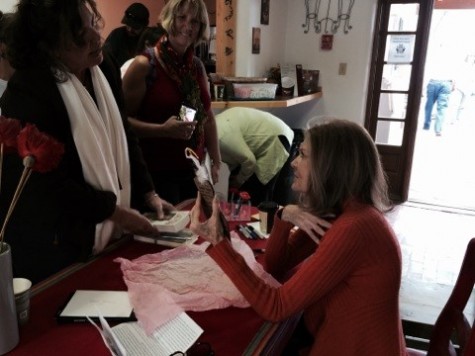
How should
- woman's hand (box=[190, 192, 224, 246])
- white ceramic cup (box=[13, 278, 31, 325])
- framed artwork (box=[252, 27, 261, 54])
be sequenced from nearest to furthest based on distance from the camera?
white ceramic cup (box=[13, 278, 31, 325]) < woman's hand (box=[190, 192, 224, 246]) < framed artwork (box=[252, 27, 261, 54])

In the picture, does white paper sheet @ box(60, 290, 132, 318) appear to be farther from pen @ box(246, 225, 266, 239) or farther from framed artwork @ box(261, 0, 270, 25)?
framed artwork @ box(261, 0, 270, 25)

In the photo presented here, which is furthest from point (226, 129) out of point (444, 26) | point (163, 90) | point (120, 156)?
point (444, 26)

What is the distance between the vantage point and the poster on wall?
4043 millimetres

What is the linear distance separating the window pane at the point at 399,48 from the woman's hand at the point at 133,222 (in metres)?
3.47

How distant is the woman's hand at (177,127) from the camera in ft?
5.79

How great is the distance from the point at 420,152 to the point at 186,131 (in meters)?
5.56

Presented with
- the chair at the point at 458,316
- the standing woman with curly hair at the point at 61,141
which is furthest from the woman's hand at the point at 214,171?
the chair at the point at 458,316

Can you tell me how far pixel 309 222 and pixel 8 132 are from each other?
30.2 inches

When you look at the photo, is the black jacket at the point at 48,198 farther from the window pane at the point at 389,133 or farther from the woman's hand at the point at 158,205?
the window pane at the point at 389,133

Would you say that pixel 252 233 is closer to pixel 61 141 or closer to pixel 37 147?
pixel 61 141

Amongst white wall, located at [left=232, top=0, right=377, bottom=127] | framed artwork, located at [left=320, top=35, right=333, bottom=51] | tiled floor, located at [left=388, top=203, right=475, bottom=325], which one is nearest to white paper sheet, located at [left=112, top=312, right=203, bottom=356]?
tiled floor, located at [left=388, top=203, right=475, bottom=325]

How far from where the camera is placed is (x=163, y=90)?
1845 millimetres

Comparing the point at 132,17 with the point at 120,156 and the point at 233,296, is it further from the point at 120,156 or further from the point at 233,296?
the point at 233,296

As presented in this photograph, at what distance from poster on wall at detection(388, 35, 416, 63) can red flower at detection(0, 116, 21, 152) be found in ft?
12.9
